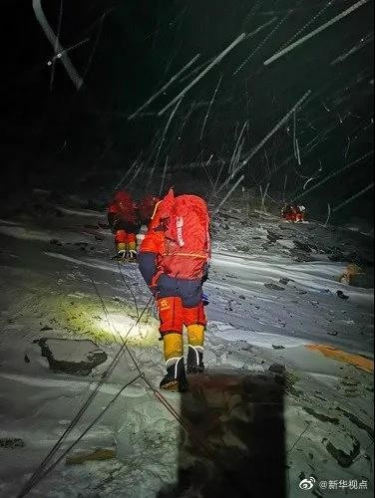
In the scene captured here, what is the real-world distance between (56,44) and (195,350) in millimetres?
25410

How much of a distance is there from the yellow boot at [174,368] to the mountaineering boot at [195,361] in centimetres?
28

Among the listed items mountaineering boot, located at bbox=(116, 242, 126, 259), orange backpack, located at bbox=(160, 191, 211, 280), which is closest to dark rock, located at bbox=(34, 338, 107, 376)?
orange backpack, located at bbox=(160, 191, 211, 280)

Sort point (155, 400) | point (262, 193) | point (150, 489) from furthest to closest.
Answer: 1. point (262, 193)
2. point (155, 400)
3. point (150, 489)

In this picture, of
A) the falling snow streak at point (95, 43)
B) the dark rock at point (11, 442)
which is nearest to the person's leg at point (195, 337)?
the dark rock at point (11, 442)

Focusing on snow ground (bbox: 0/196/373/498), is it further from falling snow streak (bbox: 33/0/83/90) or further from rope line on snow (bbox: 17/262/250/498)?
falling snow streak (bbox: 33/0/83/90)

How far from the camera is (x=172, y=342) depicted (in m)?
3.52

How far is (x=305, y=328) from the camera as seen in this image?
5.34 meters

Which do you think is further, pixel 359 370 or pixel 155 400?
pixel 359 370

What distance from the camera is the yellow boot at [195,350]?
3701 millimetres

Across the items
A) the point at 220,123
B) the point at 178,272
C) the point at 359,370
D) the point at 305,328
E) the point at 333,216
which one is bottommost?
the point at 333,216

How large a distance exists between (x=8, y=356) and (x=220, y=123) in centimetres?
3110

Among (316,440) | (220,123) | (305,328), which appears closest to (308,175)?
(220,123)

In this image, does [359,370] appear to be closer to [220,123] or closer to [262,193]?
[262,193]

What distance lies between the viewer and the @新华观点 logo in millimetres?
2636
